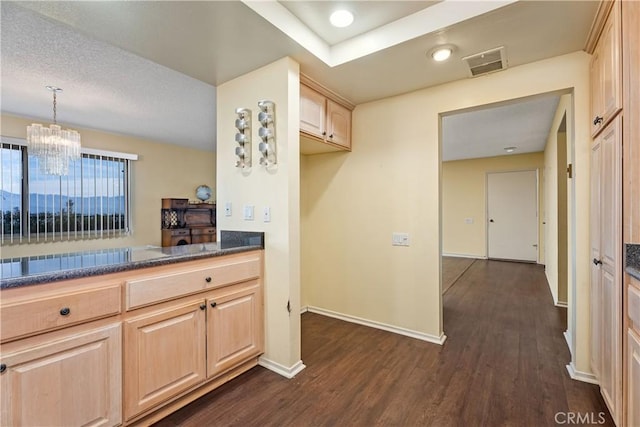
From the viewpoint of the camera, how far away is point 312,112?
249 centimetres

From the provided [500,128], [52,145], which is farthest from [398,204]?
[52,145]

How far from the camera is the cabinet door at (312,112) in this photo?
2383 millimetres

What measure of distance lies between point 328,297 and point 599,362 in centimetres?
222

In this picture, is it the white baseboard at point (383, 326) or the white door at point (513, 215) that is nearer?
the white baseboard at point (383, 326)

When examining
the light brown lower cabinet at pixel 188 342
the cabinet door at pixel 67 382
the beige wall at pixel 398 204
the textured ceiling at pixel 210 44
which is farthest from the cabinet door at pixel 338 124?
the cabinet door at pixel 67 382

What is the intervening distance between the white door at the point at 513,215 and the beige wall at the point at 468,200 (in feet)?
0.46

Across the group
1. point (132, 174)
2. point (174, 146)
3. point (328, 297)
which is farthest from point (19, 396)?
point (174, 146)

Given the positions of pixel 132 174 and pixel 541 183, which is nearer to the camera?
pixel 132 174

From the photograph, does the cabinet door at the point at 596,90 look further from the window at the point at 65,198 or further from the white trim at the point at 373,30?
the window at the point at 65,198

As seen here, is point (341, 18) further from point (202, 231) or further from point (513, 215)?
point (513, 215)

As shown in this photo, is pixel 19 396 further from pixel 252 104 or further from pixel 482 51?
pixel 482 51

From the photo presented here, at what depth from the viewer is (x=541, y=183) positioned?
605 cm

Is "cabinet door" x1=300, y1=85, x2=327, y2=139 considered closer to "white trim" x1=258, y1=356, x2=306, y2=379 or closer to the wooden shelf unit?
"white trim" x1=258, y1=356, x2=306, y2=379

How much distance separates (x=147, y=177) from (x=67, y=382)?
4739 mm
